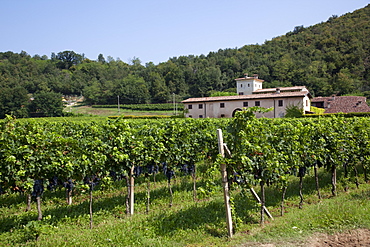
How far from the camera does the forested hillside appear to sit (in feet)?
268

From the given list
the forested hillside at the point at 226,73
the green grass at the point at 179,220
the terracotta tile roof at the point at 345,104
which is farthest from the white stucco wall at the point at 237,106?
the forested hillside at the point at 226,73

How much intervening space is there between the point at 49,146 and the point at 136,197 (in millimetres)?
3615

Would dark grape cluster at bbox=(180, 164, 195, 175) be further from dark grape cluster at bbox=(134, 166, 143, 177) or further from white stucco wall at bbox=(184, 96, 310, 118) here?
white stucco wall at bbox=(184, 96, 310, 118)

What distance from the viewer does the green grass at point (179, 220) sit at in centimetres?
620

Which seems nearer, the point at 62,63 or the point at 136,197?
the point at 136,197

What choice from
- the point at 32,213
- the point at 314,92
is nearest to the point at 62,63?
the point at 314,92

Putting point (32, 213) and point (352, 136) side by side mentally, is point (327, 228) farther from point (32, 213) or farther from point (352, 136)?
point (32, 213)

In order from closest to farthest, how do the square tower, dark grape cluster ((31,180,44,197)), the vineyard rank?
the vineyard → dark grape cluster ((31,180,44,197)) → the square tower

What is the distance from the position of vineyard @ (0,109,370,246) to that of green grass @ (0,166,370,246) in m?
0.08

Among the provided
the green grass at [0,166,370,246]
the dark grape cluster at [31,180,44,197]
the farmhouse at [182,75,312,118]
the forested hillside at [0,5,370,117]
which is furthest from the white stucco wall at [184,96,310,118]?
the forested hillside at [0,5,370,117]

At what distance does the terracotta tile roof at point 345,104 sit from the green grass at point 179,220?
42472 mm

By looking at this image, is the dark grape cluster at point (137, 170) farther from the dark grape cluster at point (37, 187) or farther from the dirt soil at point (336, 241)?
Answer: the dirt soil at point (336, 241)

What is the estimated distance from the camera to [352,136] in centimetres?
1005

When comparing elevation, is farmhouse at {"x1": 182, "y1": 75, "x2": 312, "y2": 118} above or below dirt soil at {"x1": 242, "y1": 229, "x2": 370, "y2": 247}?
above
